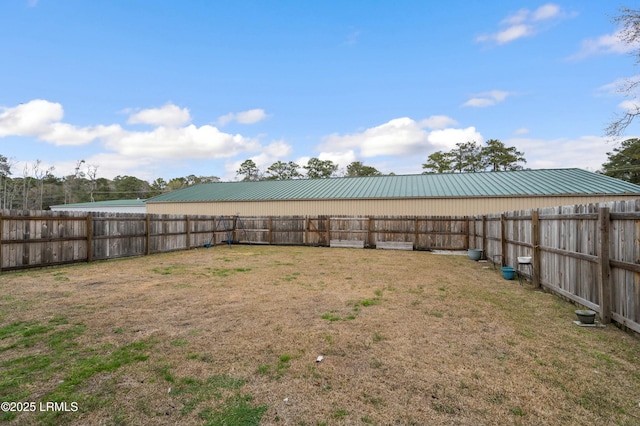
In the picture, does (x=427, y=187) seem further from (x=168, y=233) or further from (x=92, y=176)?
(x=92, y=176)

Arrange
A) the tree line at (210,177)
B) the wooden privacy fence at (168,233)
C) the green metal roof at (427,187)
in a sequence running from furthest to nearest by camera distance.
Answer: the tree line at (210,177) < the green metal roof at (427,187) < the wooden privacy fence at (168,233)

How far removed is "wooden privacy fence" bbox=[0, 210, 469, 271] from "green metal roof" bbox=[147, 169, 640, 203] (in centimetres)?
306

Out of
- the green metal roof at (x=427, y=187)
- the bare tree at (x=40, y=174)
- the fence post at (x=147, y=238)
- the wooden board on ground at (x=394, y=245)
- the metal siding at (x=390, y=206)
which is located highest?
the bare tree at (x=40, y=174)

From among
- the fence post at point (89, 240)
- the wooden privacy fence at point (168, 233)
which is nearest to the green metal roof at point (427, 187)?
the wooden privacy fence at point (168, 233)

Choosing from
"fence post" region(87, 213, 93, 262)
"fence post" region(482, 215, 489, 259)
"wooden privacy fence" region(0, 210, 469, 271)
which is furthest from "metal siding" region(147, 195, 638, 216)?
"fence post" region(87, 213, 93, 262)

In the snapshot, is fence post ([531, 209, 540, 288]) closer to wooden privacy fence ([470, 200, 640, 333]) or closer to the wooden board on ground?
wooden privacy fence ([470, 200, 640, 333])

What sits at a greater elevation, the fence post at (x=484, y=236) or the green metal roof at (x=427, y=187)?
the green metal roof at (x=427, y=187)

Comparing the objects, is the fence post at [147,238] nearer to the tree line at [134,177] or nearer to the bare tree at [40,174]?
the tree line at [134,177]

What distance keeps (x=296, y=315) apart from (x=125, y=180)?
69.4 metres

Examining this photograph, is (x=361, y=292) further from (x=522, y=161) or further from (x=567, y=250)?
(x=522, y=161)

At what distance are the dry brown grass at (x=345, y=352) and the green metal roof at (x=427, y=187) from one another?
13.1 meters

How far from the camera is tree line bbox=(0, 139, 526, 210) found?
41500 mm

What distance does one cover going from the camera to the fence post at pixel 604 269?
4.20m

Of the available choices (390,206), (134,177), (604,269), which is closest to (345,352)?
(604,269)
